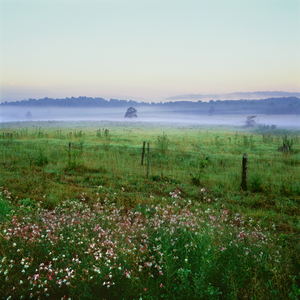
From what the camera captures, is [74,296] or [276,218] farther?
[276,218]

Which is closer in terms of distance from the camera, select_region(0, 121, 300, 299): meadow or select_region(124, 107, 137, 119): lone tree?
select_region(0, 121, 300, 299): meadow

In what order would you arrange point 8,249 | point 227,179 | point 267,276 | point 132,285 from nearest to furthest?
point 132,285 < point 267,276 < point 8,249 < point 227,179

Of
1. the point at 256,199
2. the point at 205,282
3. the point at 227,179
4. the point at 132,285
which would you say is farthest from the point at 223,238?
the point at 227,179

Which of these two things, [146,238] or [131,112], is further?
[131,112]

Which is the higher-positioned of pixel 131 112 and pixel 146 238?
pixel 131 112

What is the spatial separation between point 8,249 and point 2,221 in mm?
965

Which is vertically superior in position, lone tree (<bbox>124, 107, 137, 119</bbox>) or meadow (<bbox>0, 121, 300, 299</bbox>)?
lone tree (<bbox>124, 107, 137, 119</bbox>)

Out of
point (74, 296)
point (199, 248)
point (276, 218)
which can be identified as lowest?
point (276, 218)

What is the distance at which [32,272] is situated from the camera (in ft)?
12.7

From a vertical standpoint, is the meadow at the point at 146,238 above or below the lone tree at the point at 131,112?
below

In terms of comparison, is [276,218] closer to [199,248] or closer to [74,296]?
[199,248]

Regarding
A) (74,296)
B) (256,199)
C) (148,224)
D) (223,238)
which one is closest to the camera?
(74,296)

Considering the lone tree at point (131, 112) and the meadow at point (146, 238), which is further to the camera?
the lone tree at point (131, 112)

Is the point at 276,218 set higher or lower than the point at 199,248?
lower
